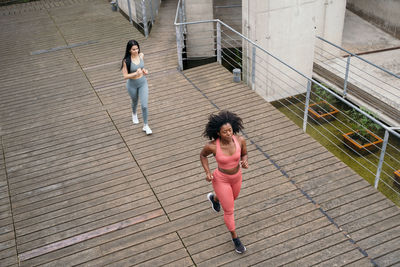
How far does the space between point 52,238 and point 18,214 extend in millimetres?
771

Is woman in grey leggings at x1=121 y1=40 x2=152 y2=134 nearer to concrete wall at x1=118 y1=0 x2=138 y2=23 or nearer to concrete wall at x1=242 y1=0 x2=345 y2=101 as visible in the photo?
concrete wall at x1=242 y1=0 x2=345 y2=101

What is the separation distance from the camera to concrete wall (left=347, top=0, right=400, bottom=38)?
11648mm

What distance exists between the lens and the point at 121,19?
1205 centimetres

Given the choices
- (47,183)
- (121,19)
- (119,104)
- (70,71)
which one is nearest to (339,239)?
(47,183)

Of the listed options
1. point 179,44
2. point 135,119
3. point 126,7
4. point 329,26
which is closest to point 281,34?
point 329,26

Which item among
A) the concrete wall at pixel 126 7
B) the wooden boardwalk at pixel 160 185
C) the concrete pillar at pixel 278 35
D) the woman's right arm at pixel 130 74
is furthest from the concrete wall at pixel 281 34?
the concrete wall at pixel 126 7

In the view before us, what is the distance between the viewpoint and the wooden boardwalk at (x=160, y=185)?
4957 millimetres

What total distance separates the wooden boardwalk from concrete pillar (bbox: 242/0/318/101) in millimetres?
1046

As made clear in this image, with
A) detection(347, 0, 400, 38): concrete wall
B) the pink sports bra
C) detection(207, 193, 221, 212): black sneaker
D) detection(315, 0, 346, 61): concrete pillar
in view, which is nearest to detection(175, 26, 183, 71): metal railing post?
detection(315, 0, 346, 61): concrete pillar

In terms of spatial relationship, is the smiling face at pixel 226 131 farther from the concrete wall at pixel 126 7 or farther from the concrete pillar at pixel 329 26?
the concrete wall at pixel 126 7

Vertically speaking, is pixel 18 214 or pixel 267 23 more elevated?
pixel 267 23

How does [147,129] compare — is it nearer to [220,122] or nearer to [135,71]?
[135,71]

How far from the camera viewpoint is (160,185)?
5977 millimetres

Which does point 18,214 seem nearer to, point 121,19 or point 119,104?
point 119,104
